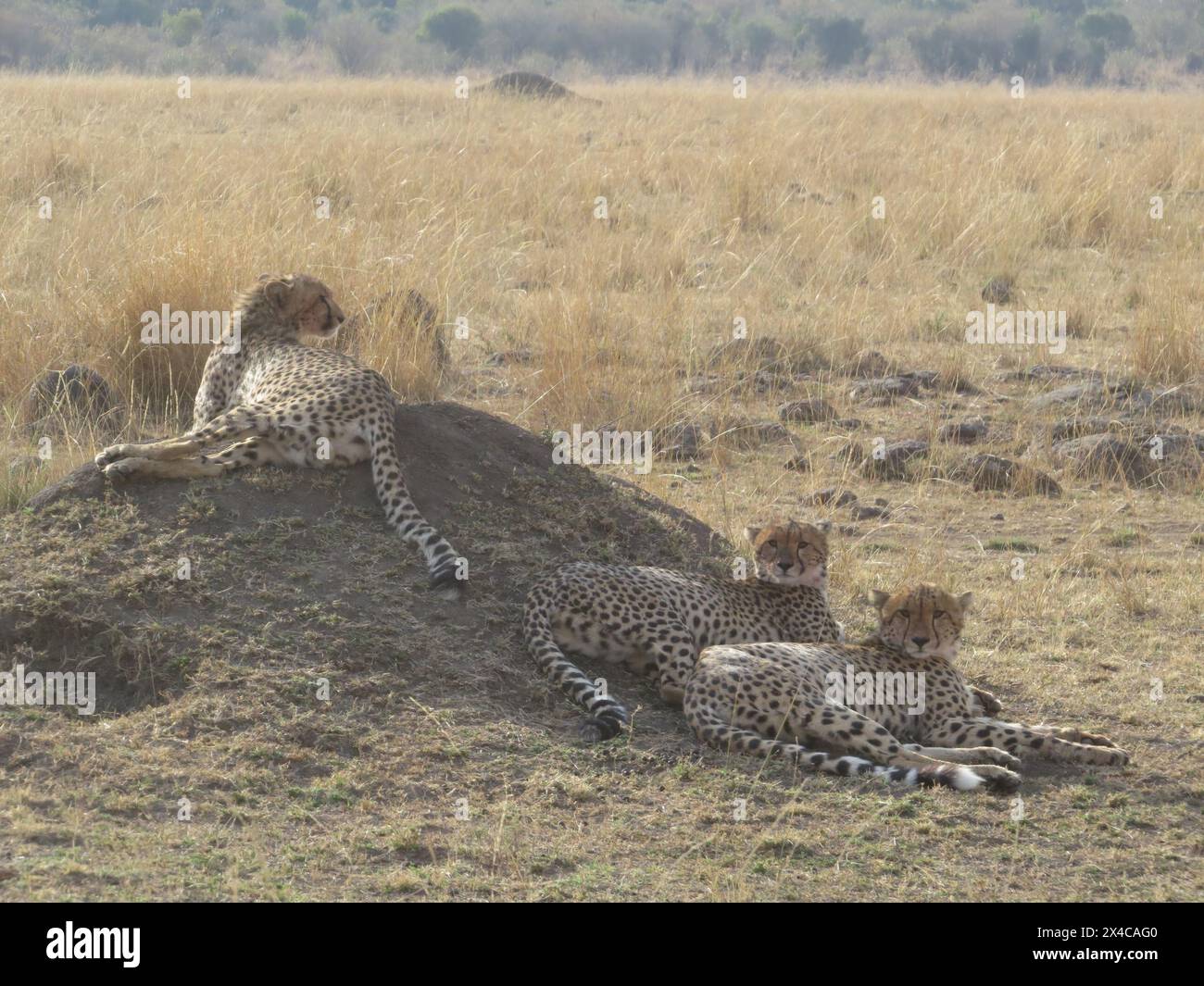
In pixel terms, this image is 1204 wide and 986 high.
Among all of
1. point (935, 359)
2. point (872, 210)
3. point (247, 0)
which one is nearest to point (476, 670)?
point (935, 359)

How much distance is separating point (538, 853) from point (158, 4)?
44.8m

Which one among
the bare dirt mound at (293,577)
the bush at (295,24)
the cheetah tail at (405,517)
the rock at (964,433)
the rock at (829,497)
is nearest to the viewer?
the bare dirt mound at (293,577)

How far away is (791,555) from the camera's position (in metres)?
5.33

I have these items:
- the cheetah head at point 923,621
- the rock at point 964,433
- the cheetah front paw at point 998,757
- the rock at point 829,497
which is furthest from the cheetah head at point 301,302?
the rock at point 964,433

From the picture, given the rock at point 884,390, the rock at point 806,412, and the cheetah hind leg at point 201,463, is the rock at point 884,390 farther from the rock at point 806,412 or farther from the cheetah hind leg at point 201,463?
the cheetah hind leg at point 201,463

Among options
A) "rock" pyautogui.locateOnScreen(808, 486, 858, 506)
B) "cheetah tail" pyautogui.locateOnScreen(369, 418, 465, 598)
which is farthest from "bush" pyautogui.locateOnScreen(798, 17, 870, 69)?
"cheetah tail" pyautogui.locateOnScreen(369, 418, 465, 598)

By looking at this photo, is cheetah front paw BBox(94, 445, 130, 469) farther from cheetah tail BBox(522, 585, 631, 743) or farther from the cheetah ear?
cheetah tail BBox(522, 585, 631, 743)

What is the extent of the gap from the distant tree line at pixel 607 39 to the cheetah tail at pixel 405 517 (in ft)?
98.4

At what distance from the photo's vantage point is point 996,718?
4918 mm

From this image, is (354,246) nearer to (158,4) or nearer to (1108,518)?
(1108,518)

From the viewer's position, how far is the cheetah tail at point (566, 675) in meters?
4.52

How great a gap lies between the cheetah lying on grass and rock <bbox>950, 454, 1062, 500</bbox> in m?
2.50

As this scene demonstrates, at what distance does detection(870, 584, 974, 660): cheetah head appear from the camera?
4945 mm

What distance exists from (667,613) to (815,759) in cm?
86
